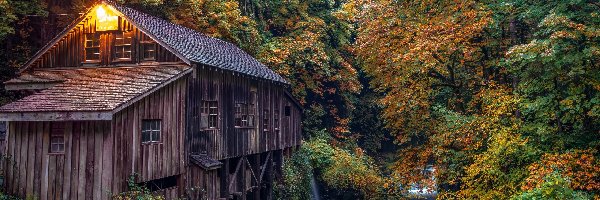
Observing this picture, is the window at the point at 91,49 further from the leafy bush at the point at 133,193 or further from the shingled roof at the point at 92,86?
the leafy bush at the point at 133,193

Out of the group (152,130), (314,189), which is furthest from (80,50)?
(314,189)

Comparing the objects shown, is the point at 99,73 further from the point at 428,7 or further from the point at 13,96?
the point at 428,7

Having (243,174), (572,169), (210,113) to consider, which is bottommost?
(243,174)

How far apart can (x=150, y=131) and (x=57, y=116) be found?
2.91 meters

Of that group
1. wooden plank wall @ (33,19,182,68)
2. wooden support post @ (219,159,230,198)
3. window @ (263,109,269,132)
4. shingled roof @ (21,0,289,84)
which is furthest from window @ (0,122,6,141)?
window @ (263,109,269,132)

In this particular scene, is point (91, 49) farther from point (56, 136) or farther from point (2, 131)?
point (56, 136)

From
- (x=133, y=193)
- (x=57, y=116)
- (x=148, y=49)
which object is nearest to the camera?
(x=57, y=116)

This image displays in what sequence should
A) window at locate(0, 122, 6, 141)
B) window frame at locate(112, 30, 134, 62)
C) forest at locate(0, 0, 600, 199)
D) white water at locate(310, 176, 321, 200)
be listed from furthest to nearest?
white water at locate(310, 176, 321, 200) → window frame at locate(112, 30, 134, 62) → window at locate(0, 122, 6, 141) → forest at locate(0, 0, 600, 199)

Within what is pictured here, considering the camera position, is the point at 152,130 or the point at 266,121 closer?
the point at 152,130

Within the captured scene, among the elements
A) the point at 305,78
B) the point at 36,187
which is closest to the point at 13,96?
the point at 36,187

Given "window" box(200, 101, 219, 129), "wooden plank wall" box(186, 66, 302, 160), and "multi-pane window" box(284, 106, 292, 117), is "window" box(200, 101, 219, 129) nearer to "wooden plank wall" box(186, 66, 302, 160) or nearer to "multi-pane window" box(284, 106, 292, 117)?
"wooden plank wall" box(186, 66, 302, 160)

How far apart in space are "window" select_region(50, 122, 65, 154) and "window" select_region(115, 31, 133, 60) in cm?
418

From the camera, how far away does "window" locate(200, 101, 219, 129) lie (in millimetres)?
18011

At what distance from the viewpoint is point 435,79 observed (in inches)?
882
